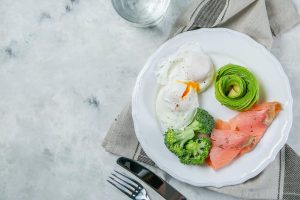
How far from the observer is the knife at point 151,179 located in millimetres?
1628

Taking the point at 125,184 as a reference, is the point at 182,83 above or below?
above

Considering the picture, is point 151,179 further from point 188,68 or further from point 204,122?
point 188,68

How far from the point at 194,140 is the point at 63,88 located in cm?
A: 50

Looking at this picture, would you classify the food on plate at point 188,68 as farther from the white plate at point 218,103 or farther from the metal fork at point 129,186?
the metal fork at point 129,186

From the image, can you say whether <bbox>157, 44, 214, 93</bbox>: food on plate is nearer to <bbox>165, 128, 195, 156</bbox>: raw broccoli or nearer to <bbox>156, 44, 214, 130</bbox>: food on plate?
<bbox>156, 44, 214, 130</bbox>: food on plate

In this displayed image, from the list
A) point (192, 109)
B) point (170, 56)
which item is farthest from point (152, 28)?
point (192, 109)

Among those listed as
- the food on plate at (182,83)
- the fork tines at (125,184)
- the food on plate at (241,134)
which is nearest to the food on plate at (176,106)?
the food on plate at (182,83)

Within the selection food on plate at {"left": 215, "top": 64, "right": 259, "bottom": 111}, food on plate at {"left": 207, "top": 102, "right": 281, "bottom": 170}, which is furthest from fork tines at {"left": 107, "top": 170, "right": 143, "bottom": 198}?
food on plate at {"left": 215, "top": 64, "right": 259, "bottom": 111}

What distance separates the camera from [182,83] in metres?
1.63

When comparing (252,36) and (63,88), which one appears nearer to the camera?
(252,36)

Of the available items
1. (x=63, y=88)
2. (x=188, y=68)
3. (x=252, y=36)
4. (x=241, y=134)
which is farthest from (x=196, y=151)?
(x=63, y=88)

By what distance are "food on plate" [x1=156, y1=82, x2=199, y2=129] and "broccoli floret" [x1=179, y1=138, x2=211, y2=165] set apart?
0.24ft

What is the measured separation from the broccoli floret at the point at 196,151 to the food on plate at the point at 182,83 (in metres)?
0.07

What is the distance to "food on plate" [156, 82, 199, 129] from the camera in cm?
162
